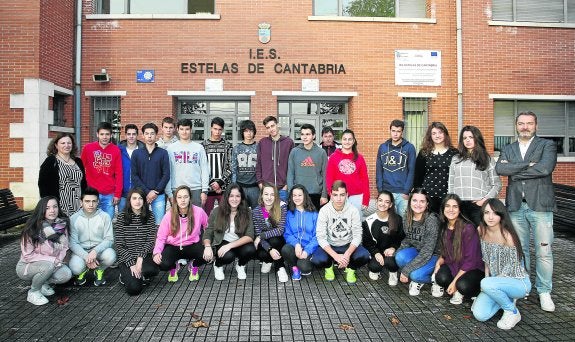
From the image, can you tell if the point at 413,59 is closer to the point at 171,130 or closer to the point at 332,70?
the point at 332,70

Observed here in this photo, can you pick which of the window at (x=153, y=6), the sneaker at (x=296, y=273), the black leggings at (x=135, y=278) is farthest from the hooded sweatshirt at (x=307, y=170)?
the window at (x=153, y=6)

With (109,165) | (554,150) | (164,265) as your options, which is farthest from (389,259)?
(109,165)

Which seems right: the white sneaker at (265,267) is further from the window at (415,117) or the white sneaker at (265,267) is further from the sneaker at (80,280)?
the window at (415,117)

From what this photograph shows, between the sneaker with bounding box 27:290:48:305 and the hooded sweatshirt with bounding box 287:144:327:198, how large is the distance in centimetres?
346

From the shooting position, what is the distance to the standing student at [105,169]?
6.42 metres

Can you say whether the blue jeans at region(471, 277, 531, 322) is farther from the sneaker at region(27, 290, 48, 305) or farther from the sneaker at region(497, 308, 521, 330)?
the sneaker at region(27, 290, 48, 305)

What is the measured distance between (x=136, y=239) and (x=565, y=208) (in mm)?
7690

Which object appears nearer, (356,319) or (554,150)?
(356,319)

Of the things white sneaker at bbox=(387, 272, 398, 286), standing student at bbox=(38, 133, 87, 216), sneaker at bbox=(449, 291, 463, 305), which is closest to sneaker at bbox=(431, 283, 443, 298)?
sneaker at bbox=(449, 291, 463, 305)

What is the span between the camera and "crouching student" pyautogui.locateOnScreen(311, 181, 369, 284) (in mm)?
5461

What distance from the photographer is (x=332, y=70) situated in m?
11.5

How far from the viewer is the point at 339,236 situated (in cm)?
563

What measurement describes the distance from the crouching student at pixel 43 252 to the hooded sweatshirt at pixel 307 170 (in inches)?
124

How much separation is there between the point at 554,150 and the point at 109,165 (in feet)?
19.3
